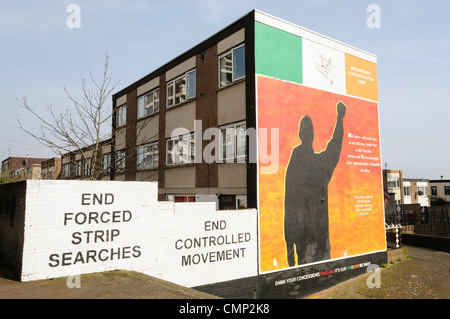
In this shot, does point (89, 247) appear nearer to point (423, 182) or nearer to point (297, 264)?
point (297, 264)

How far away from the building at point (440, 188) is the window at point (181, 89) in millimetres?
72056

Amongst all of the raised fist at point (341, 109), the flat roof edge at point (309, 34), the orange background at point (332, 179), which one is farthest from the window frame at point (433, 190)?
the raised fist at point (341, 109)

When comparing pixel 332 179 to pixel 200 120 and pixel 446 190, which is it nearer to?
pixel 200 120

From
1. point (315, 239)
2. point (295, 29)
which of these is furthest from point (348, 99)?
point (315, 239)

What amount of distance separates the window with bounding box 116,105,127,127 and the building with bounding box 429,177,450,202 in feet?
234

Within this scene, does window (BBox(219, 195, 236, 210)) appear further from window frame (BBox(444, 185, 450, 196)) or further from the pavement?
window frame (BBox(444, 185, 450, 196))

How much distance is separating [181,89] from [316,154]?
777cm

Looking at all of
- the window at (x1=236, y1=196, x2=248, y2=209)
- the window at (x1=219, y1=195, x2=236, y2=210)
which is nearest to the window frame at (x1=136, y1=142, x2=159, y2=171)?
the window at (x1=219, y1=195, x2=236, y2=210)

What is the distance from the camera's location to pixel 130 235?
7785 mm

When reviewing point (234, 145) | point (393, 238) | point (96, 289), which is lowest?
point (393, 238)

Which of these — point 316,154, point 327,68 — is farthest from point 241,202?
point 327,68

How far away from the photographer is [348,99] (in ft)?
47.1

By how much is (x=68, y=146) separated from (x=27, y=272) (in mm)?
8002

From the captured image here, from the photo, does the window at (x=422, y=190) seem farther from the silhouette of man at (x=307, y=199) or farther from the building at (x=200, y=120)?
the building at (x=200, y=120)
